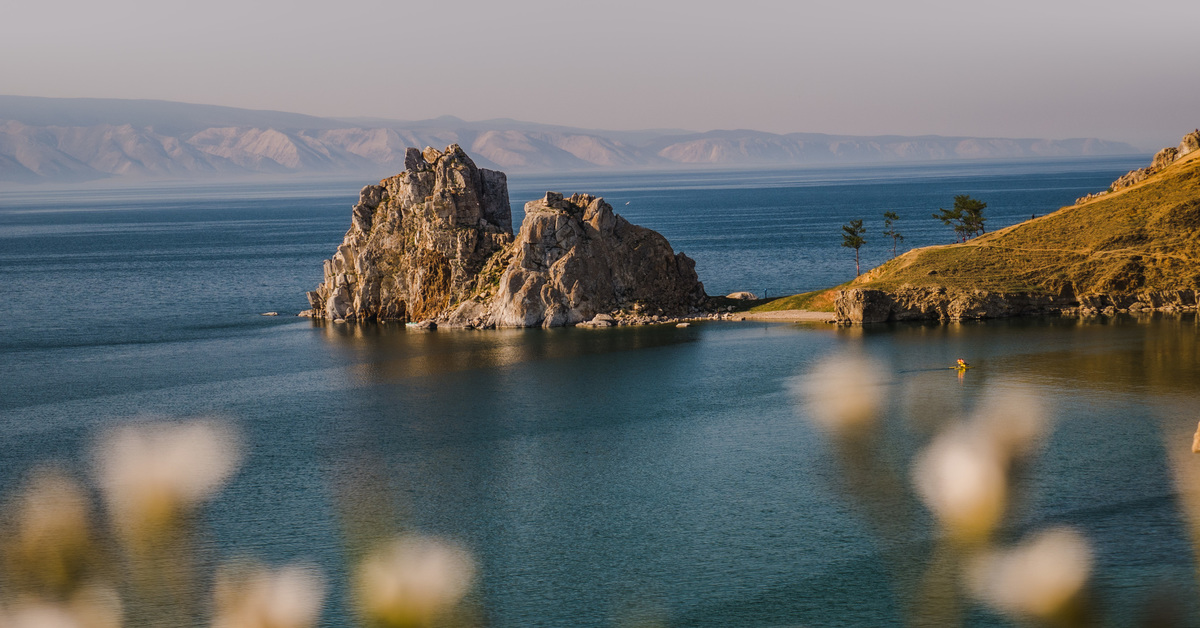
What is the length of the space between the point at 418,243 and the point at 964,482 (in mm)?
84408

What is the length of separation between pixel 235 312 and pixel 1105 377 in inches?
4234

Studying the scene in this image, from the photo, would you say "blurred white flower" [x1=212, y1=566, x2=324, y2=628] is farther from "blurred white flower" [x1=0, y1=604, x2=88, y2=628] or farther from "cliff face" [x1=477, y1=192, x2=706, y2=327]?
"cliff face" [x1=477, y1=192, x2=706, y2=327]

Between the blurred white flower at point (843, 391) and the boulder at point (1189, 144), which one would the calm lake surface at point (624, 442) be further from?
the boulder at point (1189, 144)

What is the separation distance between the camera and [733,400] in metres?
86.2

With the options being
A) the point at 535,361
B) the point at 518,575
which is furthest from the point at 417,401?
the point at 518,575

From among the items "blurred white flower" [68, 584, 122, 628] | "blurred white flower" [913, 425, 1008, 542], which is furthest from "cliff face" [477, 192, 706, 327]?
"blurred white flower" [68, 584, 122, 628]

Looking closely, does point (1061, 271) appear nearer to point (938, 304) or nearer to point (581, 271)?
point (938, 304)

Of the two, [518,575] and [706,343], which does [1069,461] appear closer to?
[518,575]

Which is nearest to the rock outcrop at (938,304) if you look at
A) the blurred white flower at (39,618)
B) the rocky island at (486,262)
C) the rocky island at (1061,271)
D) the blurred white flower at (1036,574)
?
the rocky island at (1061,271)

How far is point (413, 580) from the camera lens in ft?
167

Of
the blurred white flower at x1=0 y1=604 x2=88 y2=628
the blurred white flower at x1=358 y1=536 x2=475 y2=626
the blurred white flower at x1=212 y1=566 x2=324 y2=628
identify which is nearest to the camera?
the blurred white flower at x1=212 y1=566 x2=324 y2=628

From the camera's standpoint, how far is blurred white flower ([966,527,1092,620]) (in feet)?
151

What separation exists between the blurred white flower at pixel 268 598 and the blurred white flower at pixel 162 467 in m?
11.0

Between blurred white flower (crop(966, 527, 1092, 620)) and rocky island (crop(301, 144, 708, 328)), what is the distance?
76067 mm
